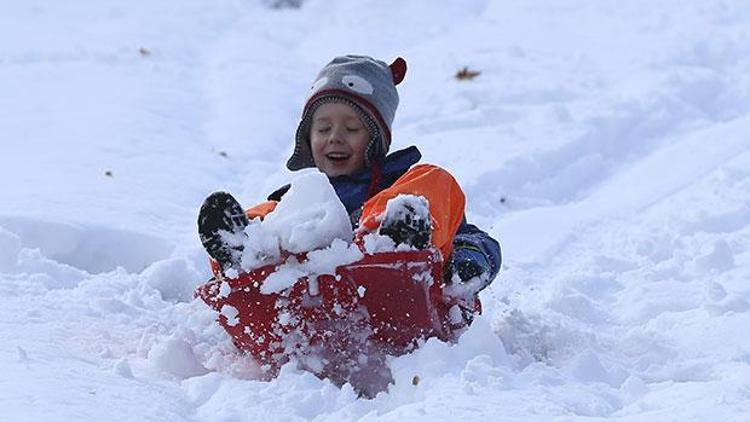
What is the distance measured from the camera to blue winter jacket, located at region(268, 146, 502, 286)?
132 inches

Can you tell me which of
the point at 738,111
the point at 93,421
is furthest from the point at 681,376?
the point at 738,111

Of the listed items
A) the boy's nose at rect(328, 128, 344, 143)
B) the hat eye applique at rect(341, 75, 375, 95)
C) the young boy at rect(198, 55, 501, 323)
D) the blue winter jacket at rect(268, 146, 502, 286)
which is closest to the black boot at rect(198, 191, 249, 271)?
the young boy at rect(198, 55, 501, 323)

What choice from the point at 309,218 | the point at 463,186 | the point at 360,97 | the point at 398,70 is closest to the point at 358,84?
the point at 360,97

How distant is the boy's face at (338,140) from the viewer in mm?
3674

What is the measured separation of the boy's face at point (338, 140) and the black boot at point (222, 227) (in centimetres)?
91

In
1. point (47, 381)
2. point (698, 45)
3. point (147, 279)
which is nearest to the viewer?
point (47, 381)

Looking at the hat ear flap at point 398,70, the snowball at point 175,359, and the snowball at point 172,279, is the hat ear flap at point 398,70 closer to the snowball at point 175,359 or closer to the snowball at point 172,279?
the snowball at point 172,279

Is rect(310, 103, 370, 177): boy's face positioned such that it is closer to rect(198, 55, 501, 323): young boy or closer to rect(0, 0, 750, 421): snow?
rect(198, 55, 501, 323): young boy

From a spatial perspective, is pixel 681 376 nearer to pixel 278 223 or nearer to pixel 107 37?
pixel 278 223

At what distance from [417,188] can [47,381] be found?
1075 mm

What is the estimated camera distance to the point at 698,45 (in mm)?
8023

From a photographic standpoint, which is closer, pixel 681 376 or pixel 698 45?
pixel 681 376

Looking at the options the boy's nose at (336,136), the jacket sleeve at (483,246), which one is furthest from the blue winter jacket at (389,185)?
the boy's nose at (336,136)

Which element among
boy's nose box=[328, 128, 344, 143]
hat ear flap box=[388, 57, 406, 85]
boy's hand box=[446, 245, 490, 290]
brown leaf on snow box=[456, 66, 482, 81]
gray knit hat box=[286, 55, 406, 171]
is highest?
brown leaf on snow box=[456, 66, 482, 81]
